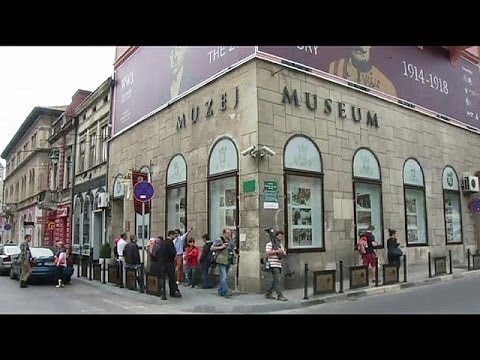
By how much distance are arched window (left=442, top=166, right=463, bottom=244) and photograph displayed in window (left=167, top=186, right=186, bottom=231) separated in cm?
1152

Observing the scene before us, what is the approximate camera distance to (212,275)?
572 inches

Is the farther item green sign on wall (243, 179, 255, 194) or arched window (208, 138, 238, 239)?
arched window (208, 138, 238, 239)

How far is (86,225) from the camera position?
27500 mm

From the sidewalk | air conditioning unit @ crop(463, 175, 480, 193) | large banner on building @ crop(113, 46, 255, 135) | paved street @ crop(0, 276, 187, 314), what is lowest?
paved street @ crop(0, 276, 187, 314)

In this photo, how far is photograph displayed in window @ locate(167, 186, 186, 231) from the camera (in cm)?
1669

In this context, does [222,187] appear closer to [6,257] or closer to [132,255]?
[132,255]

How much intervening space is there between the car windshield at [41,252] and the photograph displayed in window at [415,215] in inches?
533

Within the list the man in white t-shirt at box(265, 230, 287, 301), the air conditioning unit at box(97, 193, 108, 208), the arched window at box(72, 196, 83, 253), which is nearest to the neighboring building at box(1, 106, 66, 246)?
the arched window at box(72, 196, 83, 253)

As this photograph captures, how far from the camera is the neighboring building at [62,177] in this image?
31.1 m

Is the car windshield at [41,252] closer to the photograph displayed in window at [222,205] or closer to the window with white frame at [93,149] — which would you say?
the photograph displayed in window at [222,205]

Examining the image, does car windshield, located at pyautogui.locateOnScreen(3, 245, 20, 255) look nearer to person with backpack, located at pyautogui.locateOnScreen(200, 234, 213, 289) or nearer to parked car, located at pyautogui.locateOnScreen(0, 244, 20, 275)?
parked car, located at pyautogui.locateOnScreen(0, 244, 20, 275)

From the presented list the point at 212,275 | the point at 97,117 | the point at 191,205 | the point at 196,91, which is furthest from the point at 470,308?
the point at 97,117

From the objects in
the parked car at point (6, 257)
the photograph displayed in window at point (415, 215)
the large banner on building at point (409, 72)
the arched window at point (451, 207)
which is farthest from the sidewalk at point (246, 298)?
the parked car at point (6, 257)
